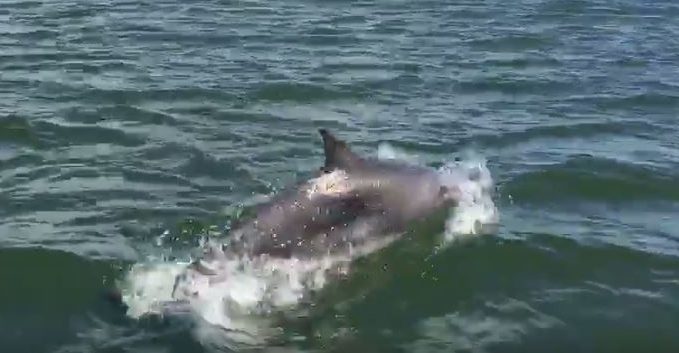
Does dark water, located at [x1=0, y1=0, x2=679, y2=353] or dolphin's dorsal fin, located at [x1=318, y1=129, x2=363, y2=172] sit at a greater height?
dolphin's dorsal fin, located at [x1=318, y1=129, x2=363, y2=172]

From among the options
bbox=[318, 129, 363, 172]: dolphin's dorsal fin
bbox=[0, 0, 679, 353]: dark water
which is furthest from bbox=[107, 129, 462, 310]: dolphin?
bbox=[0, 0, 679, 353]: dark water

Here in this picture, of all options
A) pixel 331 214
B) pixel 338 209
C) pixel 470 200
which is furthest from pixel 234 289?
pixel 470 200

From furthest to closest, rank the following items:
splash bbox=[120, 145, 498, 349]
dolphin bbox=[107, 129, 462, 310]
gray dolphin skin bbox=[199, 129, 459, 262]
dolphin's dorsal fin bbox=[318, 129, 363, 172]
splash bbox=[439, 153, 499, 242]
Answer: splash bbox=[439, 153, 499, 242]
dolphin's dorsal fin bbox=[318, 129, 363, 172]
gray dolphin skin bbox=[199, 129, 459, 262]
dolphin bbox=[107, 129, 462, 310]
splash bbox=[120, 145, 498, 349]

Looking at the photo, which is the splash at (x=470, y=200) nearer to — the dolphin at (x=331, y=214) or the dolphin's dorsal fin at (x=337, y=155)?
the dolphin at (x=331, y=214)

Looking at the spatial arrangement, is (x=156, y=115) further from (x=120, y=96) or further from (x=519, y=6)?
(x=519, y=6)

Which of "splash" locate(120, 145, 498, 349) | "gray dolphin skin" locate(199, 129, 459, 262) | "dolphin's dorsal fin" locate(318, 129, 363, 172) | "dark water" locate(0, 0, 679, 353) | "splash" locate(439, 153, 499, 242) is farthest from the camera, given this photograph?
"splash" locate(439, 153, 499, 242)

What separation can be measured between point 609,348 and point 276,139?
669 cm

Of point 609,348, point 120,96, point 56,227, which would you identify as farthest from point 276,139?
point 609,348

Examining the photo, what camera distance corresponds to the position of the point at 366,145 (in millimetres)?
15070

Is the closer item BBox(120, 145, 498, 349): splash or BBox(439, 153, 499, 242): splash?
BBox(120, 145, 498, 349): splash

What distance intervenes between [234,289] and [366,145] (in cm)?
517

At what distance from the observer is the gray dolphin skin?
10875 millimetres

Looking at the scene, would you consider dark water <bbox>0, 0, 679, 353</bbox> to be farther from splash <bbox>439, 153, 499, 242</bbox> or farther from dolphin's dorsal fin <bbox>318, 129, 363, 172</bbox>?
dolphin's dorsal fin <bbox>318, 129, 363, 172</bbox>

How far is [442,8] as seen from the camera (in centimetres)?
2369
